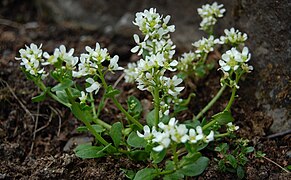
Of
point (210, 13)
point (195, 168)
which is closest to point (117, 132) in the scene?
point (195, 168)

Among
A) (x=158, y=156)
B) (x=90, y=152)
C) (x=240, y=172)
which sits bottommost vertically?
(x=240, y=172)

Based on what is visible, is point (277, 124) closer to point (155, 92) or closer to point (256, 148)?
point (256, 148)

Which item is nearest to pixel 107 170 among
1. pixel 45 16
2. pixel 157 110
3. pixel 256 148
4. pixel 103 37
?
pixel 157 110

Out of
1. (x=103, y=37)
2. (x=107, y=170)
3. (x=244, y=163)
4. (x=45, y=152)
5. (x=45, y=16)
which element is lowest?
(x=244, y=163)

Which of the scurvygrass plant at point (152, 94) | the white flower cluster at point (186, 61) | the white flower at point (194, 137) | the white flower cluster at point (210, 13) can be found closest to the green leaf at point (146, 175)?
the scurvygrass plant at point (152, 94)

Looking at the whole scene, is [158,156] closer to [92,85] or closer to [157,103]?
[157,103]

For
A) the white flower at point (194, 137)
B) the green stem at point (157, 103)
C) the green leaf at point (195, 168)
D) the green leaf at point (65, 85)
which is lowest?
the green leaf at point (195, 168)

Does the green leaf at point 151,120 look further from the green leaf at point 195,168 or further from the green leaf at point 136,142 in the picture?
the green leaf at point 195,168
